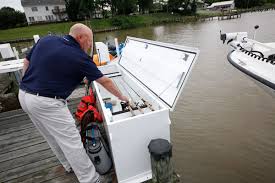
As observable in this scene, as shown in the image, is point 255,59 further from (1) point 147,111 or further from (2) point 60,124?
(2) point 60,124

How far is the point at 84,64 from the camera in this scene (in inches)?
79.9

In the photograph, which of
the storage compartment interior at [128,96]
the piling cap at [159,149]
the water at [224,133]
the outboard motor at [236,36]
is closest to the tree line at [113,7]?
the outboard motor at [236,36]

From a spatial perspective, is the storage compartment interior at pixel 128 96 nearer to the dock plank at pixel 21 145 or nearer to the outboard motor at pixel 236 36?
the dock plank at pixel 21 145

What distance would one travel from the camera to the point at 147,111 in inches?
115

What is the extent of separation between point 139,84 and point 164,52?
0.70 m

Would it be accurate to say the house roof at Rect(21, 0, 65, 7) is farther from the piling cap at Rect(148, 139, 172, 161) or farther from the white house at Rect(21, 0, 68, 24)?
the piling cap at Rect(148, 139, 172, 161)

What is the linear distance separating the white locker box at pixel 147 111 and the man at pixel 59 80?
0.41 meters

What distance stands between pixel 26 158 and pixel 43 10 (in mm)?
56112

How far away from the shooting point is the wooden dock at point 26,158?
2.89m

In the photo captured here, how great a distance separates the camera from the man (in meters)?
2.02

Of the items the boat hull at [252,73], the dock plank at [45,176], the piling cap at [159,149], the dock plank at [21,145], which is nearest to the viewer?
the piling cap at [159,149]

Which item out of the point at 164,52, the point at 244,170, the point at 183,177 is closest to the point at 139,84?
the point at 164,52

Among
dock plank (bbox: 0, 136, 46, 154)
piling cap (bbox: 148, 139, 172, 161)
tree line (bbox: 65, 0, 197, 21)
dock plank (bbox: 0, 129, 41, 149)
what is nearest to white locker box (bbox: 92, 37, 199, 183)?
piling cap (bbox: 148, 139, 172, 161)

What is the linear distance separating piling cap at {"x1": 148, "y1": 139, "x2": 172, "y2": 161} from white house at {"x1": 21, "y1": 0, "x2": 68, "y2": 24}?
54.0 metres
